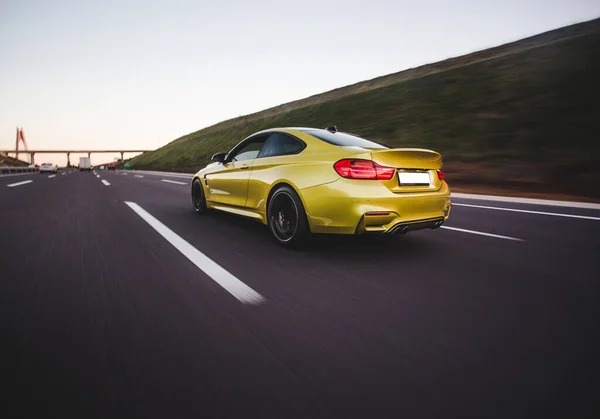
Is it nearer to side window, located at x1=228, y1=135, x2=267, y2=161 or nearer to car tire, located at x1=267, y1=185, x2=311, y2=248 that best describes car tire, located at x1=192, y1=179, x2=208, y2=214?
side window, located at x1=228, y1=135, x2=267, y2=161

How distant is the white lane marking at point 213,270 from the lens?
116 inches

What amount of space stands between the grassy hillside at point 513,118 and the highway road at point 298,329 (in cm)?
926

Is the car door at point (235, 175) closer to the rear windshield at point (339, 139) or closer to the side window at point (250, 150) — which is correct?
the side window at point (250, 150)

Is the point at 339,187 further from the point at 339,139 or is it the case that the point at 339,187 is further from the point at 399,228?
the point at 339,139

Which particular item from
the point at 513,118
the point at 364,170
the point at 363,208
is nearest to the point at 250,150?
the point at 364,170

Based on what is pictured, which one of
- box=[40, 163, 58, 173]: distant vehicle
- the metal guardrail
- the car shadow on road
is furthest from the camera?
box=[40, 163, 58, 173]: distant vehicle

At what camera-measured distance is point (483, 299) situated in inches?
116

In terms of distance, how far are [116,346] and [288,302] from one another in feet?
3.82

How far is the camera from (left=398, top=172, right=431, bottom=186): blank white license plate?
411cm

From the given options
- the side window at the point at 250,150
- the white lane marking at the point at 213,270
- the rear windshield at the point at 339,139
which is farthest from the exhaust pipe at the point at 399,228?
the side window at the point at 250,150

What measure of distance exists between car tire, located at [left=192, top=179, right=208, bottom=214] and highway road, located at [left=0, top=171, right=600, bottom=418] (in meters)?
2.46

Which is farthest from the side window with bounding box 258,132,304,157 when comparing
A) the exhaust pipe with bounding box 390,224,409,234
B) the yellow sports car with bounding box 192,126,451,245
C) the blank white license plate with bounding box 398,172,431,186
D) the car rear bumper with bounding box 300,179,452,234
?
the exhaust pipe with bounding box 390,224,409,234

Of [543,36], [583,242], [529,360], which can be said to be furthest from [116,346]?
[543,36]

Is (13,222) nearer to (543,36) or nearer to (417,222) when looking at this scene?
(417,222)
